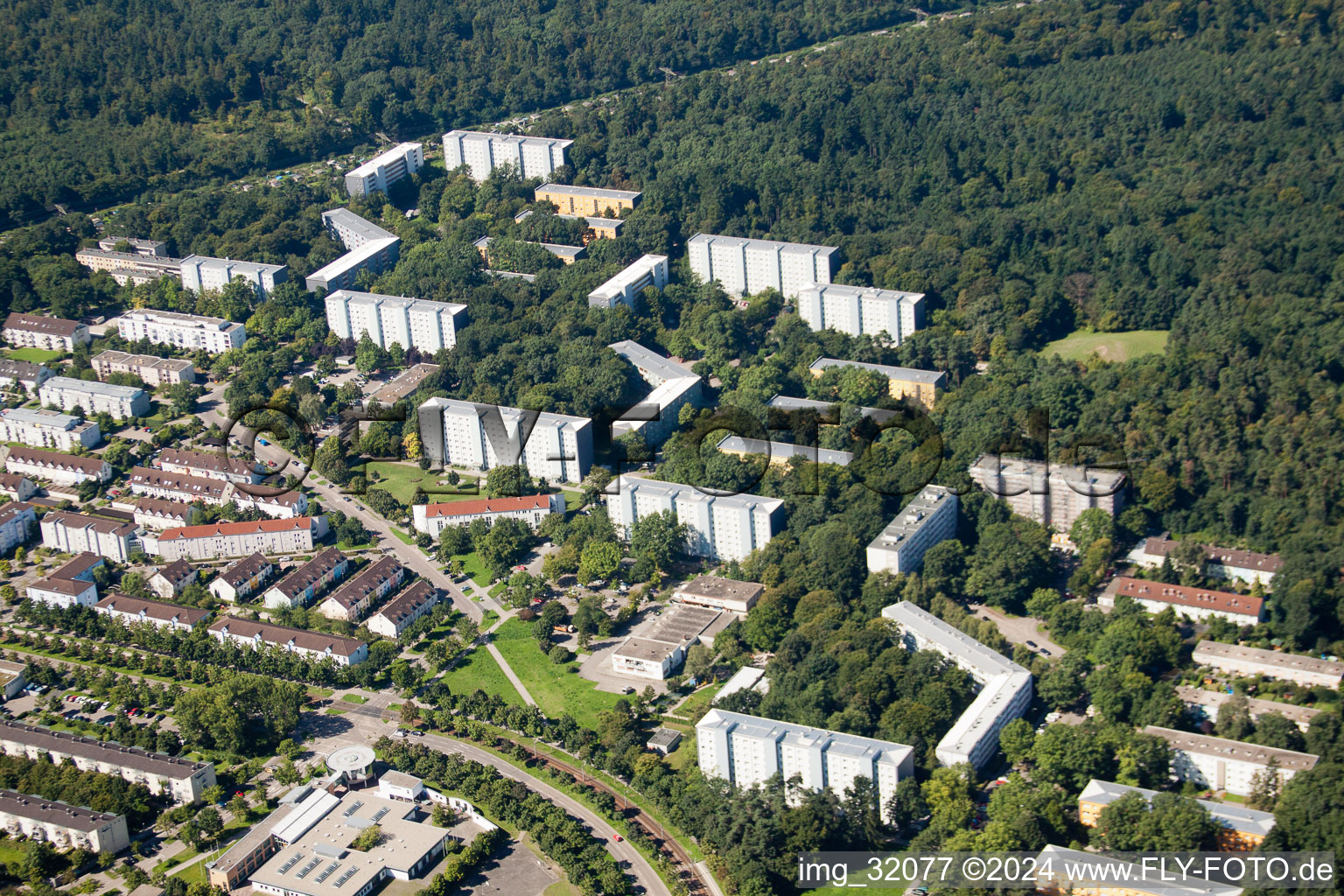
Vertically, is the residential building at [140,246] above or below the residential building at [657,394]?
above

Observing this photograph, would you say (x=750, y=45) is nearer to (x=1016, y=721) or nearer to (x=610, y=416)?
(x=610, y=416)

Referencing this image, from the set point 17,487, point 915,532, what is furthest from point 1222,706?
point 17,487

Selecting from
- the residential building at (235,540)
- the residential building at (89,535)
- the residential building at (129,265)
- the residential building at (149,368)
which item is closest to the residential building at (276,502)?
the residential building at (235,540)

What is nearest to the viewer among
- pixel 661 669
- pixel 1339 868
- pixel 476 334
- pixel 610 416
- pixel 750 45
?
pixel 1339 868

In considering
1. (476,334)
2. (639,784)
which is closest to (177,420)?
(476,334)

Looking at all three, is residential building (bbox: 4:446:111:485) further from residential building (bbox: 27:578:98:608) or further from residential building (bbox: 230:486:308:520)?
residential building (bbox: 27:578:98:608)

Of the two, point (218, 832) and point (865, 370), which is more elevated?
point (865, 370)

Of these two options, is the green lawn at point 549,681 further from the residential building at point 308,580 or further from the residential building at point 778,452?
the residential building at point 778,452
